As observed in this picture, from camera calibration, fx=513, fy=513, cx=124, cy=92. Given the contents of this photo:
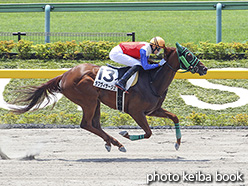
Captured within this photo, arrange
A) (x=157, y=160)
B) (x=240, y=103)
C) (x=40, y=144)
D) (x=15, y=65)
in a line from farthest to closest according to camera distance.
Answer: (x=15, y=65)
(x=240, y=103)
(x=40, y=144)
(x=157, y=160)

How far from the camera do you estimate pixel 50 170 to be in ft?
20.7

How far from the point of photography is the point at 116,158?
721 cm

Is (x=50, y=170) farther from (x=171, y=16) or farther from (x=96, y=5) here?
(x=171, y=16)

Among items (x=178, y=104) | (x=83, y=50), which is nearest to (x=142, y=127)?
(x=178, y=104)

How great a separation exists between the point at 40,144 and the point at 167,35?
27.5 ft

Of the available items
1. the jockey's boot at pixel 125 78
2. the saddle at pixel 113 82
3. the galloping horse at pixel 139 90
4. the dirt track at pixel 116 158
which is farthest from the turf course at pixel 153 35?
the jockey's boot at pixel 125 78

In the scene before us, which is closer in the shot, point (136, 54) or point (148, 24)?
point (136, 54)

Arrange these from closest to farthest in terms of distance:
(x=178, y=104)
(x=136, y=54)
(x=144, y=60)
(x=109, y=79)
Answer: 1. (x=144, y=60)
2. (x=109, y=79)
3. (x=136, y=54)
4. (x=178, y=104)

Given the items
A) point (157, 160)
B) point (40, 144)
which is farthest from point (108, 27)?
point (157, 160)

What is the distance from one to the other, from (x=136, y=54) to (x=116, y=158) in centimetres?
156

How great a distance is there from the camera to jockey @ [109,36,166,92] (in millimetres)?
7344

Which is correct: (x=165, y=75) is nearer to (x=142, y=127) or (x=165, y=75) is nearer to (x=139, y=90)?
(x=139, y=90)

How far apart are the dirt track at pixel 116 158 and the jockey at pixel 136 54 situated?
1.15 m

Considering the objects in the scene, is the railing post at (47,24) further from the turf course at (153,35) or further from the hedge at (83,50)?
the turf course at (153,35)
